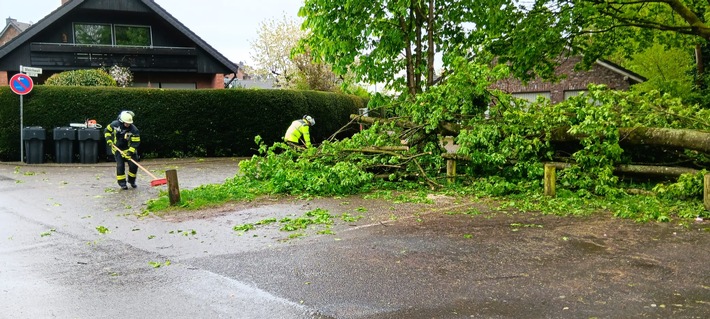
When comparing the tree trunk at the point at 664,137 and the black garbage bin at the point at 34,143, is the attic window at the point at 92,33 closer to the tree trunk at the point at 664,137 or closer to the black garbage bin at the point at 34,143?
the black garbage bin at the point at 34,143

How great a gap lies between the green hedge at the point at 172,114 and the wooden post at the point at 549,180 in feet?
30.4

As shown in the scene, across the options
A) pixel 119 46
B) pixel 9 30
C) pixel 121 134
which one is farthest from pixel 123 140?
pixel 9 30

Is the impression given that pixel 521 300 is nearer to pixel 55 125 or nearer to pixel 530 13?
pixel 530 13

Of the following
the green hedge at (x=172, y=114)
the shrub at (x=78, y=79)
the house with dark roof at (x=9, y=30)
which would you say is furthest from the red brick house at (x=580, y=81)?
the house with dark roof at (x=9, y=30)

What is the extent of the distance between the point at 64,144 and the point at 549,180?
13999 mm

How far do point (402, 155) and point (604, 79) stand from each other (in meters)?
24.4

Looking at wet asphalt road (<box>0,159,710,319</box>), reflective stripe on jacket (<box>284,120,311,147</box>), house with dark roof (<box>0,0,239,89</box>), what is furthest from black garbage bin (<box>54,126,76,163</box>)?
house with dark roof (<box>0,0,239,89</box>)

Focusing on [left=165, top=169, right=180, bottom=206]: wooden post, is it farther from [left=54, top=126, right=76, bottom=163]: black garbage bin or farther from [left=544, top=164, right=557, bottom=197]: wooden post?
[left=54, top=126, right=76, bottom=163]: black garbage bin

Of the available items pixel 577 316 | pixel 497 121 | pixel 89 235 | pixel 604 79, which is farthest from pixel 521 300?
pixel 604 79

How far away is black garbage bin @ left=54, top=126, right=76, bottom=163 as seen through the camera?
56.9 ft

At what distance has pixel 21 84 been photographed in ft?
55.1

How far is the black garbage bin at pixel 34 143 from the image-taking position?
669 inches

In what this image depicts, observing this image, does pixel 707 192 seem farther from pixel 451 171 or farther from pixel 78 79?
pixel 78 79

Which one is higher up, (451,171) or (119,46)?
(119,46)
